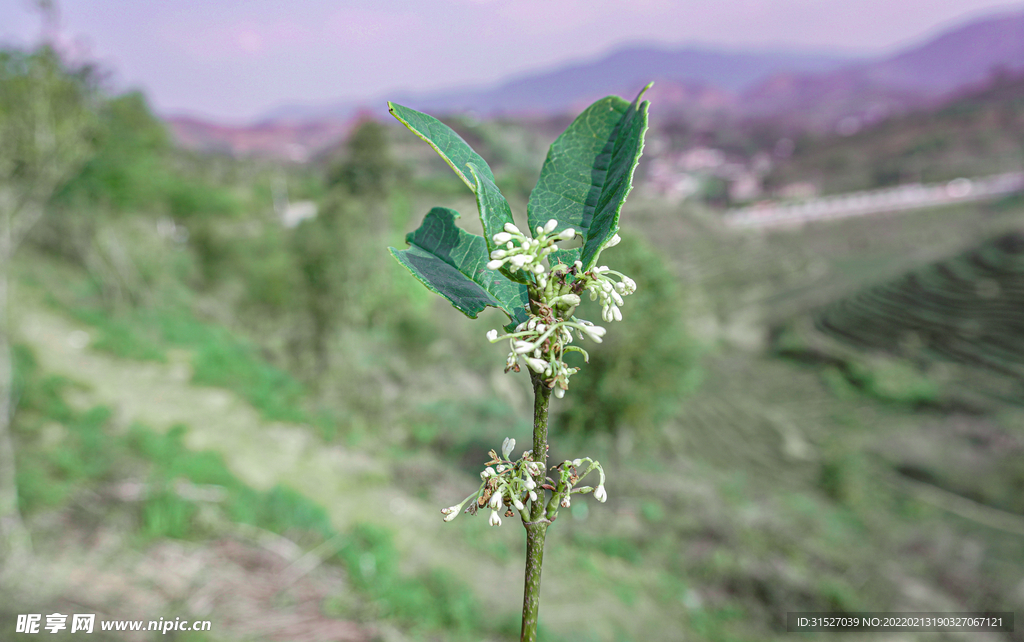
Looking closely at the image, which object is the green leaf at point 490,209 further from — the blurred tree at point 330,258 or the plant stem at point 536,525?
the blurred tree at point 330,258

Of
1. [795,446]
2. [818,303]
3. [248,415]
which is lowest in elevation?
[248,415]

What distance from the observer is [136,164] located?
35.7ft

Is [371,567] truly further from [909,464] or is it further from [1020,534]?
[909,464]

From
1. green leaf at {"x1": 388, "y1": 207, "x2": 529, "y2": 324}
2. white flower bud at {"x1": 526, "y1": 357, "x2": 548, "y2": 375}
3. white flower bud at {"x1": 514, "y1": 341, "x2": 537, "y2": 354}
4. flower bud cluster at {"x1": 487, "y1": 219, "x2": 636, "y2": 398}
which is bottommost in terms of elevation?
white flower bud at {"x1": 526, "y1": 357, "x2": 548, "y2": 375}

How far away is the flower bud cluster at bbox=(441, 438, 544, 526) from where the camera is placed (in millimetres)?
721

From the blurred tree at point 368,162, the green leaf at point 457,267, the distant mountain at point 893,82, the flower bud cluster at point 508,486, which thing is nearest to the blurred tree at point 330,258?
the blurred tree at point 368,162

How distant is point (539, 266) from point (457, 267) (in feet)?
0.72

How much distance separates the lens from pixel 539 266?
2.35 feet

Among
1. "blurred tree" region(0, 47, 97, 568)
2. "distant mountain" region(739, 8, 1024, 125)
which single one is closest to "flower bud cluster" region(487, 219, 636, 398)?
"blurred tree" region(0, 47, 97, 568)

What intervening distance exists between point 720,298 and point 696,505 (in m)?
35.5

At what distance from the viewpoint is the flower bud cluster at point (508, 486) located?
0.72m

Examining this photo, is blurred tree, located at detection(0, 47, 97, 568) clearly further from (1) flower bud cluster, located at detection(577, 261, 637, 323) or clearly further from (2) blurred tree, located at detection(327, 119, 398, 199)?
(2) blurred tree, located at detection(327, 119, 398, 199)

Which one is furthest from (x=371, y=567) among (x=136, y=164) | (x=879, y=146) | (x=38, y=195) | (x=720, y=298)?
(x=879, y=146)

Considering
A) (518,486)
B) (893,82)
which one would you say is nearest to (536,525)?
(518,486)
